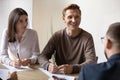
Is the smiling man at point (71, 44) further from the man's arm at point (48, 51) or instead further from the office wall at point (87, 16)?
the office wall at point (87, 16)

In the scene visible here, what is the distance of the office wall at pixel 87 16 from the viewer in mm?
3303

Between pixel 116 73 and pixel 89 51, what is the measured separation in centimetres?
98

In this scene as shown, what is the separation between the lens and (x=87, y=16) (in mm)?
3492

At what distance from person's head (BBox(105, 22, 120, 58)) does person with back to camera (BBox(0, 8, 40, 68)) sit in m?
1.22

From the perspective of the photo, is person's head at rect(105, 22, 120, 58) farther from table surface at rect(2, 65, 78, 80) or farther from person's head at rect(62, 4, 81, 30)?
person's head at rect(62, 4, 81, 30)

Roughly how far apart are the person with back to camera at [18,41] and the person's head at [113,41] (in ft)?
3.99

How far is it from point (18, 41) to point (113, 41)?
1453 mm

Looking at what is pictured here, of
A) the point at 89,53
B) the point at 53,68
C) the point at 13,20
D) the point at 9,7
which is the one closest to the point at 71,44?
the point at 89,53

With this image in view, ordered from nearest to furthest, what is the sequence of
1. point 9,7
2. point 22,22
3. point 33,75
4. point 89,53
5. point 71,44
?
1. point 33,75
2. point 89,53
3. point 71,44
4. point 22,22
5. point 9,7

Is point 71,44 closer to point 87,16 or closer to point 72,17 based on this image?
point 72,17

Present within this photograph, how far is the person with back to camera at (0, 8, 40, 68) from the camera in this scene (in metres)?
2.41

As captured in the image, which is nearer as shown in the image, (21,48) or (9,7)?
(21,48)

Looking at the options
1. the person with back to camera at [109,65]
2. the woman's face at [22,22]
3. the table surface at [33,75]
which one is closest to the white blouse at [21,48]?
the woman's face at [22,22]

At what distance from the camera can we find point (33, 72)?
6.25 ft
